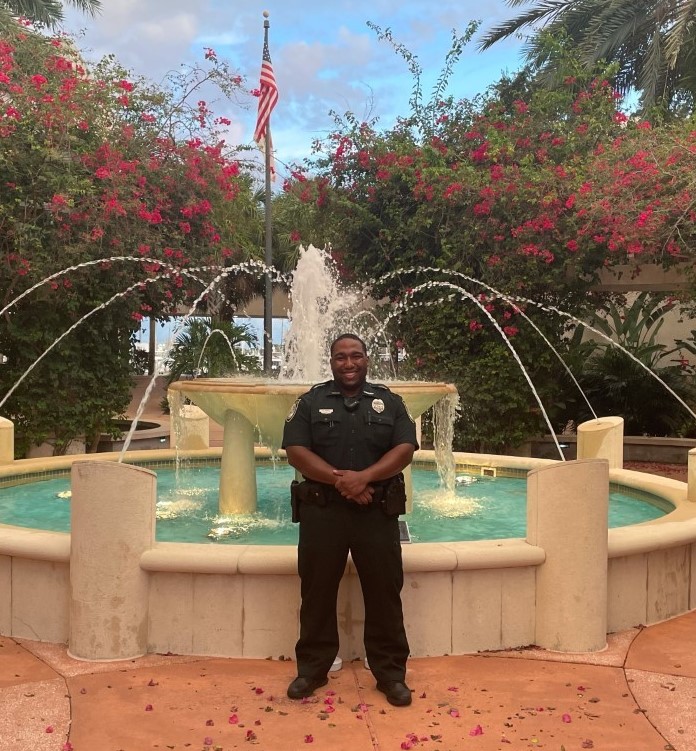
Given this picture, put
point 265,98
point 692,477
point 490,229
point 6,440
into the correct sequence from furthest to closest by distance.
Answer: point 265,98 < point 490,229 < point 6,440 < point 692,477

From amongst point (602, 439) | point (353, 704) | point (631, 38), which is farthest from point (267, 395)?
point (631, 38)

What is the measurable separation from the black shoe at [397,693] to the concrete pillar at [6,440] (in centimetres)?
564

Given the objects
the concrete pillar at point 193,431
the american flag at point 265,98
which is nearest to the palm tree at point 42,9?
the american flag at point 265,98

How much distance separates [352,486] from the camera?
3549 mm

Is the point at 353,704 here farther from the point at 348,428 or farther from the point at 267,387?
the point at 267,387

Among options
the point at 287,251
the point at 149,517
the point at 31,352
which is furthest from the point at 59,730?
the point at 287,251

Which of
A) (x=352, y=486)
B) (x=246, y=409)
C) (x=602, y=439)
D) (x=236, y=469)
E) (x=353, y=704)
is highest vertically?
(x=246, y=409)

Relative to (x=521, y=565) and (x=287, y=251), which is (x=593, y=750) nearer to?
(x=521, y=565)

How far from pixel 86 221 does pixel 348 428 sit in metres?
8.51

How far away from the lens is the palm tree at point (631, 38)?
18.8 metres

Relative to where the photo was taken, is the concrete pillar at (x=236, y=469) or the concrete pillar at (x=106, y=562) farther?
the concrete pillar at (x=236, y=469)

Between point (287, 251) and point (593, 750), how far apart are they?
81.9ft

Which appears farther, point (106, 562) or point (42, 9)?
point (42, 9)

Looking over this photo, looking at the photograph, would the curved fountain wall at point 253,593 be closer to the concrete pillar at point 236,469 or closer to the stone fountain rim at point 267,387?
the stone fountain rim at point 267,387
